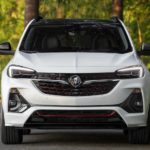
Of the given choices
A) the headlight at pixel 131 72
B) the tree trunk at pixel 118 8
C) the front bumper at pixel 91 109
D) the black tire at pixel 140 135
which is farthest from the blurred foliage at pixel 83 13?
the front bumper at pixel 91 109

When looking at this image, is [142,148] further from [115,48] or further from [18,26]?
[18,26]

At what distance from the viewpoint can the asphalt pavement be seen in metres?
10.6

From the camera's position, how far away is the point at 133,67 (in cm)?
1062

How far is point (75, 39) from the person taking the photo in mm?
11992

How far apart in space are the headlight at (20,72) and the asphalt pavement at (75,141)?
90 cm

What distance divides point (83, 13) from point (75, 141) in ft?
118

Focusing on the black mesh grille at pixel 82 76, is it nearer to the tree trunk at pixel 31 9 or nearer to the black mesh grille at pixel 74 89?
the black mesh grille at pixel 74 89

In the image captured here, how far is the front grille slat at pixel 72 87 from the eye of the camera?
10.4m

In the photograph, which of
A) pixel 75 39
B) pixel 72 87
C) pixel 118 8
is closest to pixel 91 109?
pixel 72 87

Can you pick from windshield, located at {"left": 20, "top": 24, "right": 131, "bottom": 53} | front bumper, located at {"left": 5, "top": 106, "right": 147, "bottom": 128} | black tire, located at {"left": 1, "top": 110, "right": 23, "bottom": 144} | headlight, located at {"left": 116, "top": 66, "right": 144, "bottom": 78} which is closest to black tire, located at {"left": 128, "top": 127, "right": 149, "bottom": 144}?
front bumper, located at {"left": 5, "top": 106, "right": 147, "bottom": 128}

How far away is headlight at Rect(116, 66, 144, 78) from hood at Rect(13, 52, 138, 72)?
8cm

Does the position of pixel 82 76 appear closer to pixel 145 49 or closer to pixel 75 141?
pixel 75 141

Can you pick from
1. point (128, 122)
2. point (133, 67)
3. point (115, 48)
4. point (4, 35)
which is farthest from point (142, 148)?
point (4, 35)

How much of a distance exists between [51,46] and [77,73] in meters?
1.42
